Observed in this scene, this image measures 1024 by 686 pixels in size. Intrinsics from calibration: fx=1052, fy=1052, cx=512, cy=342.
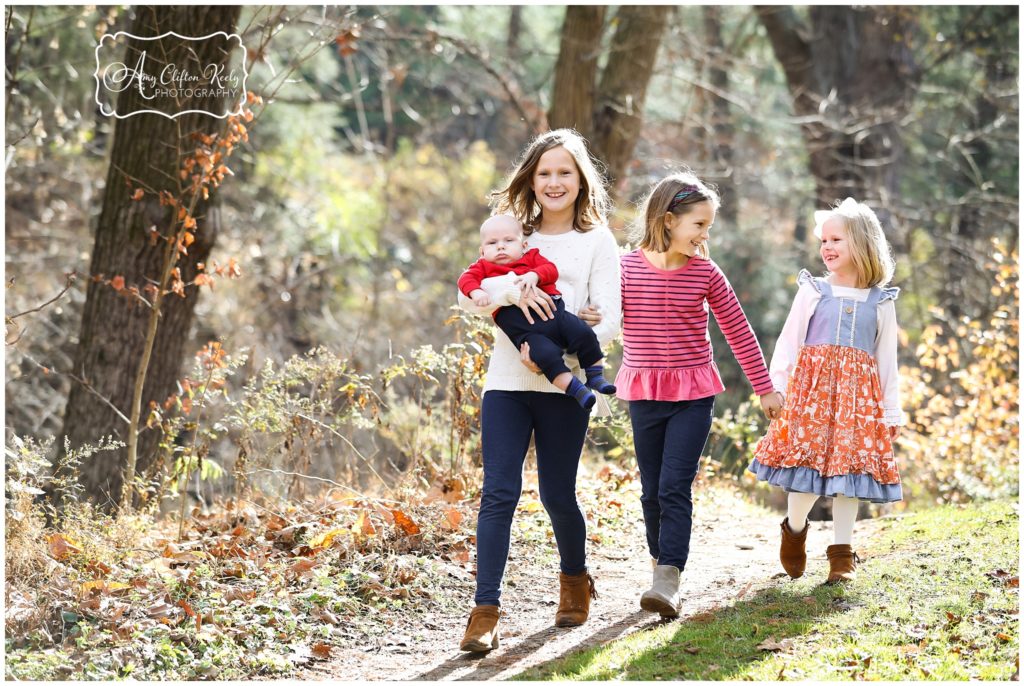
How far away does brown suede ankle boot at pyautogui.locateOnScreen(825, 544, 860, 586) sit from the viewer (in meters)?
4.73

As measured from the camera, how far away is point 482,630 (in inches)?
155

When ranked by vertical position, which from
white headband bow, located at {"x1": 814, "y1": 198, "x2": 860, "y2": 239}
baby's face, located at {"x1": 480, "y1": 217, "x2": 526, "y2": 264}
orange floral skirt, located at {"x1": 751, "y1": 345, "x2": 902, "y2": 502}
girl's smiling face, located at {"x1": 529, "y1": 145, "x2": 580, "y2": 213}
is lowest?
orange floral skirt, located at {"x1": 751, "y1": 345, "x2": 902, "y2": 502}

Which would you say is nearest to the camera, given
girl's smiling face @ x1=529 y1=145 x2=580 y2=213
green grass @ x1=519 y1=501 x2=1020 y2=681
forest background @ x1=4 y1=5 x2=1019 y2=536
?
green grass @ x1=519 y1=501 x2=1020 y2=681

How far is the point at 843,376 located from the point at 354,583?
2.40 meters

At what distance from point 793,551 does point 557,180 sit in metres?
2.11

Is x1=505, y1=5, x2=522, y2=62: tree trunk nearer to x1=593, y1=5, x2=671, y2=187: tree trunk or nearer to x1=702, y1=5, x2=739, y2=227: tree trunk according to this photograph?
x1=702, y1=5, x2=739, y2=227: tree trunk

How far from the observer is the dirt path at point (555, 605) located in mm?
3963

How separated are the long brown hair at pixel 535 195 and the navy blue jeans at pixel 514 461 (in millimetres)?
738

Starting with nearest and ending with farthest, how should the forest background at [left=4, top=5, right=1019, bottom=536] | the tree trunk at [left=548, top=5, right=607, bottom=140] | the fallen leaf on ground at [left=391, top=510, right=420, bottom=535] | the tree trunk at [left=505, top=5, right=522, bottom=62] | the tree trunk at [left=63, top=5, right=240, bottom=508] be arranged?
the fallen leaf on ground at [left=391, top=510, right=420, bottom=535]
the forest background at [left=4, top=5, right=1019, bottom=536]
the tree trunk at [left=63, top=5, right=240, bottom=508]
the tree trunk at [left=548, top=5, right=607, bottom=140]
the tree trunk at [left=505, top=5, right=522, bottom=62]

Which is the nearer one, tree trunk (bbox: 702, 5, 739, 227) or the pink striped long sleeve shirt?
the pink striped long sleeve shirt

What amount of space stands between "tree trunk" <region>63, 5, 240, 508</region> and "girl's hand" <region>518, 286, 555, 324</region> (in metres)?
3.29

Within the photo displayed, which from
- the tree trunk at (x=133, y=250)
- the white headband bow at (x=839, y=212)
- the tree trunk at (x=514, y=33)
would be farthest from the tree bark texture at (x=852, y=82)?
the tree trunk at (x=133, y=250)

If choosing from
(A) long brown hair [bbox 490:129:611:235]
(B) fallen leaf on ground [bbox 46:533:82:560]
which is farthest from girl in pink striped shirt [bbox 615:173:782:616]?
(B) fallen leaf on ground [bbox 46:533:82:560]

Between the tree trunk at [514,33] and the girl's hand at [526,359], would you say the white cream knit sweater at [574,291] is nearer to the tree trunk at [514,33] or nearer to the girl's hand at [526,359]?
the girl's hand at [526,359]
